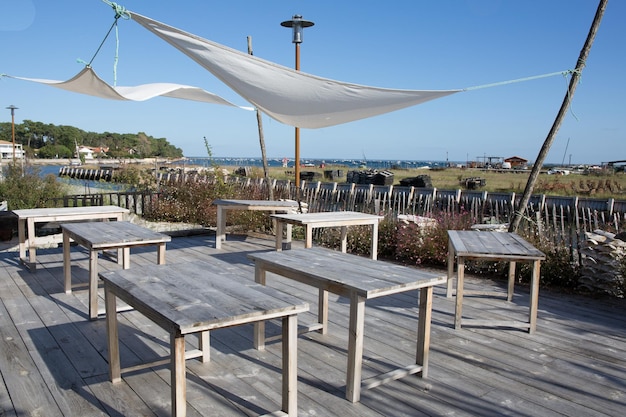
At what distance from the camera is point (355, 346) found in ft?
6.95

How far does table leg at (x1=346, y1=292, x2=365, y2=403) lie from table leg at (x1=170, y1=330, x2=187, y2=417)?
2.56ft

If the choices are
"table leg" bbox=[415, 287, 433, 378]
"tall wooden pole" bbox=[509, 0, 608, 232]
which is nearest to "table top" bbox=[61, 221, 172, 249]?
"table leg" bbox=[415, 287, 433, 378]

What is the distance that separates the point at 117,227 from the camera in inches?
156

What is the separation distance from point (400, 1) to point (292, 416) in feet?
29.8

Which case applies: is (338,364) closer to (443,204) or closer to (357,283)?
(357,283)

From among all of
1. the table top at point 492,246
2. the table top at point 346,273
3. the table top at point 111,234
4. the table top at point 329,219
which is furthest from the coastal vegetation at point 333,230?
the table top at point 111,234

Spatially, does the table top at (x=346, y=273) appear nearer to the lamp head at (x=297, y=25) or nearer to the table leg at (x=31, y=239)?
the table leg at (x=31, y=239)

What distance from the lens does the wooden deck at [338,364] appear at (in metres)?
2.11

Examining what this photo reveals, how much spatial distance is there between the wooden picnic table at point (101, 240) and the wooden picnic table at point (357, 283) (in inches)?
41.0

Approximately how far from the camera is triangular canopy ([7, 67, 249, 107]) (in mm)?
4602

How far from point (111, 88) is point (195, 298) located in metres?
3.51

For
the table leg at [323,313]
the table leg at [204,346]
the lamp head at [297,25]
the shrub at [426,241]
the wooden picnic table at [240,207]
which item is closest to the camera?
the table leg at [204,346]

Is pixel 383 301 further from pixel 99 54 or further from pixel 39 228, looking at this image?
pixel 39 228

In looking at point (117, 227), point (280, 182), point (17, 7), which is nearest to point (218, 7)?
point (280, 182)
